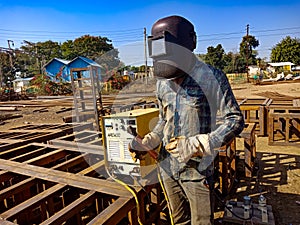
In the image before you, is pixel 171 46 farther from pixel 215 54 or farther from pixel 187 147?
pixel 215 54

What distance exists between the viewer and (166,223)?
107 inches

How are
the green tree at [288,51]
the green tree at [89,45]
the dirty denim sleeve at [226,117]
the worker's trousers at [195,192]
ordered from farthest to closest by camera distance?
1. the green tree at [89,45]
2. the green tree at [288,51]
3. the worker's trousers at [195,192]
4. the dirty denim sleeve at [226,117]

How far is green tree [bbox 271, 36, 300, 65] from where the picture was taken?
37.9 metres

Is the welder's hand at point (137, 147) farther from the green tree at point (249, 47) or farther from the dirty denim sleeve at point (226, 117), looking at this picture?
the green tree at point (249, 47)

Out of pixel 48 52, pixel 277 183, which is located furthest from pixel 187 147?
pixel 48 52

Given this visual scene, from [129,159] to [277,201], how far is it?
8.24ft

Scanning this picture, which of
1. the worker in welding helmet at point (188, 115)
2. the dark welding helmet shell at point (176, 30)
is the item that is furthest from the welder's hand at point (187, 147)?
the dark welding helmet shell at point (176, 30)

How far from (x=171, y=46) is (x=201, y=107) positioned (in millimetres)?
385

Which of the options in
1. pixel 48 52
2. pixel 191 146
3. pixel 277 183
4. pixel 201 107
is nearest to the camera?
pixel 191 146

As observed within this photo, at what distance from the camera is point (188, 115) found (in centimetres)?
145

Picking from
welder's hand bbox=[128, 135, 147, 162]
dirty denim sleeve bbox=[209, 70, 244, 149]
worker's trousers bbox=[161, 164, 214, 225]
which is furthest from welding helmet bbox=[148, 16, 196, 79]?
worker's trousers bbox=[161, 164, 214, 225]

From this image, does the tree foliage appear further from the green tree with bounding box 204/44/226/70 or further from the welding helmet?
the welding helmet

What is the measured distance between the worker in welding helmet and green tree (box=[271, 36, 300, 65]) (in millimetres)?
43337

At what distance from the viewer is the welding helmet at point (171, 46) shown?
1.34 meters
